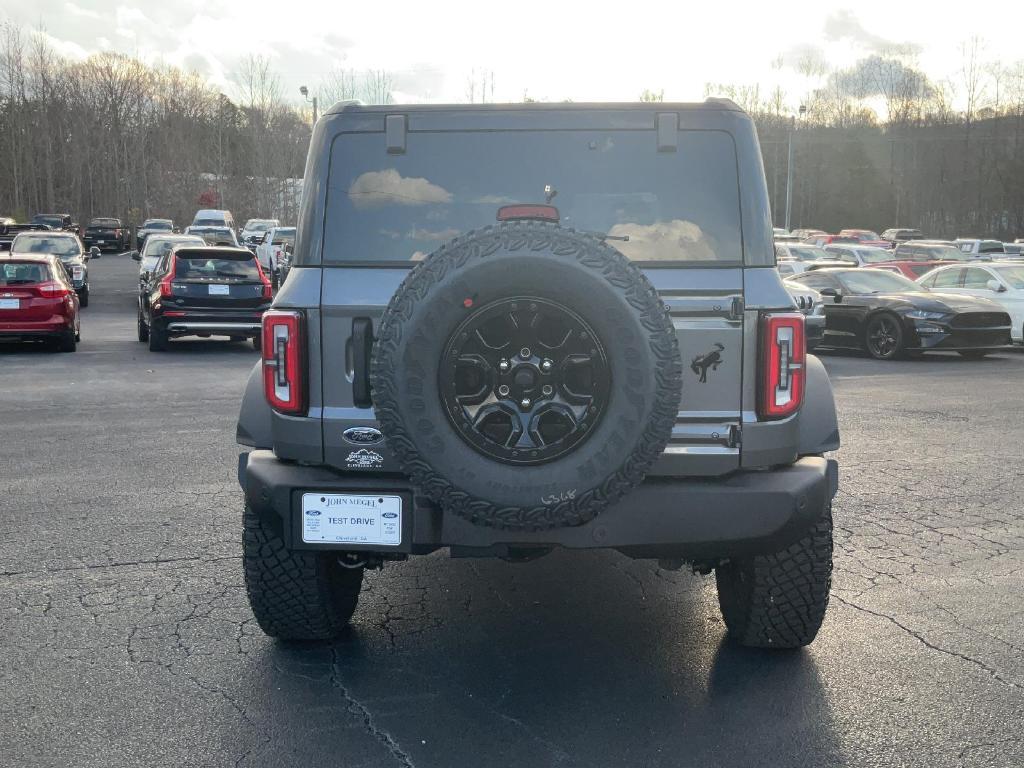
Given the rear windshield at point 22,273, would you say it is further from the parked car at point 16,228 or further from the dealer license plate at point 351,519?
the parked car at point 16,228

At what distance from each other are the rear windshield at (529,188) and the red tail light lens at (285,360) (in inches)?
11.6

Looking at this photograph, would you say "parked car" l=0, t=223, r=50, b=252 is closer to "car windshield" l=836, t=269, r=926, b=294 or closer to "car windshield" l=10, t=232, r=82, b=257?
"car windshield" l=10, t=232, r=82, b=257

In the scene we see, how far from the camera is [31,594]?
16.6 feet

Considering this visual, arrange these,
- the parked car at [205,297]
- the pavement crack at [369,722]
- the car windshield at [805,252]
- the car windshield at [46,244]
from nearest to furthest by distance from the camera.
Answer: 1. the pavement crack at [369,722]
2. the parked car at [205,297]
3. the car windshield at [46,244]
4. the car windshield at [805,252]

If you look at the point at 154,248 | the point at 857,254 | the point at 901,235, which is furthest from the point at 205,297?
the point at 901,235

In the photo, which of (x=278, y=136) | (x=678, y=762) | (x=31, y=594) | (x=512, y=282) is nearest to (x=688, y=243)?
(x=512, y=282)

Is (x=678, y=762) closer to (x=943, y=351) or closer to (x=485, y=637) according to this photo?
(x=485, y=637)

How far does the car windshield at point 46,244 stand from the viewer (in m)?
26.4

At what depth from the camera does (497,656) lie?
4.32 meters

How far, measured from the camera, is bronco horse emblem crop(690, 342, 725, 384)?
3848 millimetres

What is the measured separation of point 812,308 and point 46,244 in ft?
62.0

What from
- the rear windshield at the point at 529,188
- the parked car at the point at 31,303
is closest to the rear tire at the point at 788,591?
the rear windshield at the point at 529,188

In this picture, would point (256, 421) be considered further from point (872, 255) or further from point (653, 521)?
point (872, 255)

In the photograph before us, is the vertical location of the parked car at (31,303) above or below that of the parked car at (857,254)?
below
